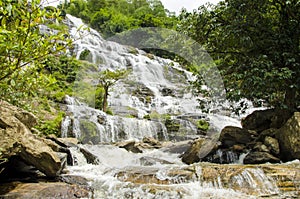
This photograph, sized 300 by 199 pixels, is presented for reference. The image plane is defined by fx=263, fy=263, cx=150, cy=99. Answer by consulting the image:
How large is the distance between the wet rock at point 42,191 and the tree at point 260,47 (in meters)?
3.64

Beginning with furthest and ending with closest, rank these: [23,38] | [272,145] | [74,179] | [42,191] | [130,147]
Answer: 1. [130,147]
2. [272,145]
3. [74,179]
4. [42,191]
5. [23,38]

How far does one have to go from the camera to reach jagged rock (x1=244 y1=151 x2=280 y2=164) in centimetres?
520

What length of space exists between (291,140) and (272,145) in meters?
0.47

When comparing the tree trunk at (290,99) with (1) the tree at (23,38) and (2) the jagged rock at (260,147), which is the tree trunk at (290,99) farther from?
(1) the tree at (23,38)

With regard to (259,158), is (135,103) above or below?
above

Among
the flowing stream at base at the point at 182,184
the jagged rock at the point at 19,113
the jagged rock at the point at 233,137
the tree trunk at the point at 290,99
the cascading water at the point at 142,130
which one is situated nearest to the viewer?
the flowing stream at base at the point at 182,184

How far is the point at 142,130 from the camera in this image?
1123 cm

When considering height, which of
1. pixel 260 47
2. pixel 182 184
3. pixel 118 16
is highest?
pixel 118 16

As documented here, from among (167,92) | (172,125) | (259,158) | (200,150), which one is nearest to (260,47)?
(259,158)

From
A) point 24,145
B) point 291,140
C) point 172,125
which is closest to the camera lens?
point 24,145

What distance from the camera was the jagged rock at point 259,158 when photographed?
5203mm

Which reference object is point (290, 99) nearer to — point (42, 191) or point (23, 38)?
point (42, 191)

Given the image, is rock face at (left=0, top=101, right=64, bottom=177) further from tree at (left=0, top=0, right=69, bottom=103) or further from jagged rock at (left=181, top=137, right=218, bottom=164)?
jagged rock at (left=181, top=137, right=218, bottom=164)

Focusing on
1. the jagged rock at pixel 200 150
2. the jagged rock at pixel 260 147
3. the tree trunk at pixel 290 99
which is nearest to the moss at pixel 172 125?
the jagged rock at pixel 200 150
